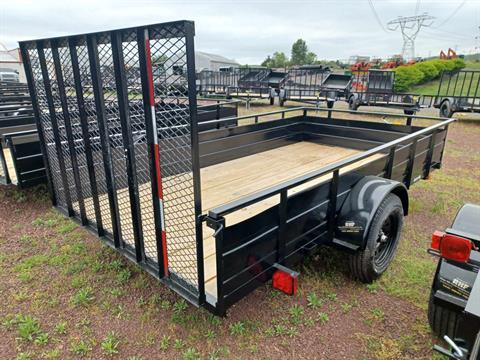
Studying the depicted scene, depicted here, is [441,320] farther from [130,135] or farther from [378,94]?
[378,94]

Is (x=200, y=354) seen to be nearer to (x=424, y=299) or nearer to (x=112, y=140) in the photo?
(x=112, y=140)

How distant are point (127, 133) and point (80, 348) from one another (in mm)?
1352

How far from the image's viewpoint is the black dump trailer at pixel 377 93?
10945 millimetres

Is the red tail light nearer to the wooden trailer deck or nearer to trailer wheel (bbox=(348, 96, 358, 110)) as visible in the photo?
the wooden trailer deck

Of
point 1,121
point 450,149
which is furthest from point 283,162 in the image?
point 450,149

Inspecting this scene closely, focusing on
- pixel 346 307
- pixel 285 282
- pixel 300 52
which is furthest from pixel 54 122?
pixel 300 52

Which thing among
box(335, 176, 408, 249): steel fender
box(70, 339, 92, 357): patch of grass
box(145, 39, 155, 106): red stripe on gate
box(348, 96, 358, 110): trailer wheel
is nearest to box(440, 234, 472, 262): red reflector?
box(335, 176, 408, 249): steel fender

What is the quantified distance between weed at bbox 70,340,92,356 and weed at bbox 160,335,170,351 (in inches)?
17.2

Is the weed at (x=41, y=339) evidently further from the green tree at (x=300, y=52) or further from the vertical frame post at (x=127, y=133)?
the green tree at (x=300, y=52)

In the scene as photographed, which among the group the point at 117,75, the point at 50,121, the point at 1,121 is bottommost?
the point at 1,121

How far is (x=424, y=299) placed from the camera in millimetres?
2508

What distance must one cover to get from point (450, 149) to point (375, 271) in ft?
19.4

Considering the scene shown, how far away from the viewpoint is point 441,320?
6.48 ft

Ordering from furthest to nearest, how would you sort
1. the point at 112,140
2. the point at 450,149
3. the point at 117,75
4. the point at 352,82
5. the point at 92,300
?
the point at 352,82 → the point at 450,149 → the point at 92,300 → the point at 112,140 → the point at 117,75
